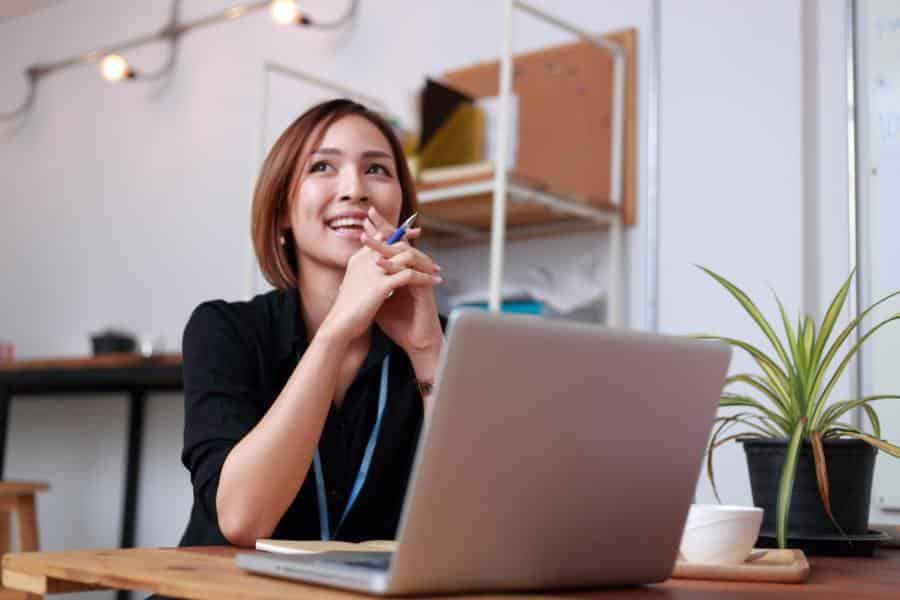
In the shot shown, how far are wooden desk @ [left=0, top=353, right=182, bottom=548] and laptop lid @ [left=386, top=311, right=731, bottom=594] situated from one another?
246cm

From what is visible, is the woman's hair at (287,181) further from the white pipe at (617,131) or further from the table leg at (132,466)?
the table leg at (132,466)

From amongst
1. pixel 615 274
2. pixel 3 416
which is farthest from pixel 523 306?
pixel 3 416

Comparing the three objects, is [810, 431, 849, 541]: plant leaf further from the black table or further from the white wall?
the black table

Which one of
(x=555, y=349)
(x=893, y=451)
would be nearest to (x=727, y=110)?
(x=893, y=451)

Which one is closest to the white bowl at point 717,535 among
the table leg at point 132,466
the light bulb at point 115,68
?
the table leg at point 132,466

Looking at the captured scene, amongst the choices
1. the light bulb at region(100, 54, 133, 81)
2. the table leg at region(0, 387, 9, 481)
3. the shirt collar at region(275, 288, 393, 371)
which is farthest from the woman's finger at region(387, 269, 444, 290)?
the light bulb at region(100, 54, 133, 81)

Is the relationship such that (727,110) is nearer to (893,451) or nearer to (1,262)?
(893,451)

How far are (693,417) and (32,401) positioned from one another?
4101 mm

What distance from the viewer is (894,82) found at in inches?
100.0

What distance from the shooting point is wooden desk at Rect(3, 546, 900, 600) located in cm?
70

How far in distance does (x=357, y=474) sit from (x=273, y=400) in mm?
141

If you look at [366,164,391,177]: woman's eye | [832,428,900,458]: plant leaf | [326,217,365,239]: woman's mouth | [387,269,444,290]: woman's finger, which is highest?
[366,164,391,177]: woman's eye

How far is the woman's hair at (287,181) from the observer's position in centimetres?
154

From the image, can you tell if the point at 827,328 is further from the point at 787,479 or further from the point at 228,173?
the point at 228,173
